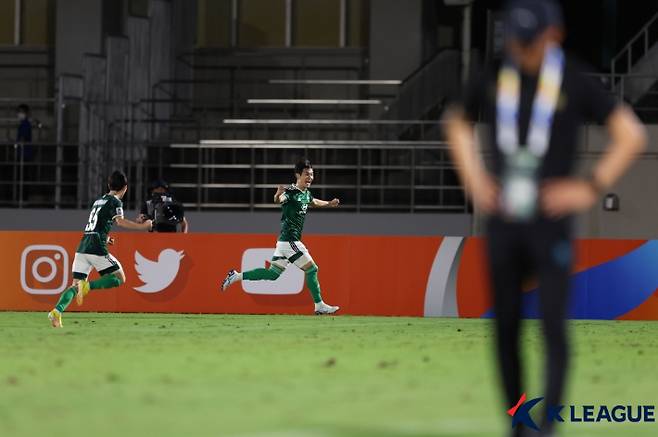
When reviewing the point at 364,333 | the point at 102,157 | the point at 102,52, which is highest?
the point at 102,52

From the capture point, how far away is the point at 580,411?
28.1 feet

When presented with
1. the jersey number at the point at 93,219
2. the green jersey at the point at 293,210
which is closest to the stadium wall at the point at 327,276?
the green jersey at the point at 293,210

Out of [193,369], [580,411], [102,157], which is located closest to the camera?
[580,411]

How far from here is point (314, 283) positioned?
20.2 meters

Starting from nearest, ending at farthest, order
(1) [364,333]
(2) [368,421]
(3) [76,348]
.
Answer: (2) [368,421]
(3) [76,348]
(1) [364,333]

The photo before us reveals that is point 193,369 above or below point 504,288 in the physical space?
below

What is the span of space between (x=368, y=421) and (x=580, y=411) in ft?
4.74

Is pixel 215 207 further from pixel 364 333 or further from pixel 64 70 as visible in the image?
pixel 364 333

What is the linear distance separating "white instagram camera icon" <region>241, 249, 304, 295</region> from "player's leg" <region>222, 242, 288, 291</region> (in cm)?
48

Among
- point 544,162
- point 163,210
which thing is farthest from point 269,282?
point 544,162

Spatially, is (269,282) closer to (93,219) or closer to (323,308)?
(323,308)

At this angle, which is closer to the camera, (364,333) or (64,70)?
(364,333)

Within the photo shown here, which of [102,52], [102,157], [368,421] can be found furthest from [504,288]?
[102,52]

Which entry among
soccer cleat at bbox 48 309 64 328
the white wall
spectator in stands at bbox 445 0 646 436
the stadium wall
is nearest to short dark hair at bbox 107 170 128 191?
soccer cleat at bbox 48 309 64 328
